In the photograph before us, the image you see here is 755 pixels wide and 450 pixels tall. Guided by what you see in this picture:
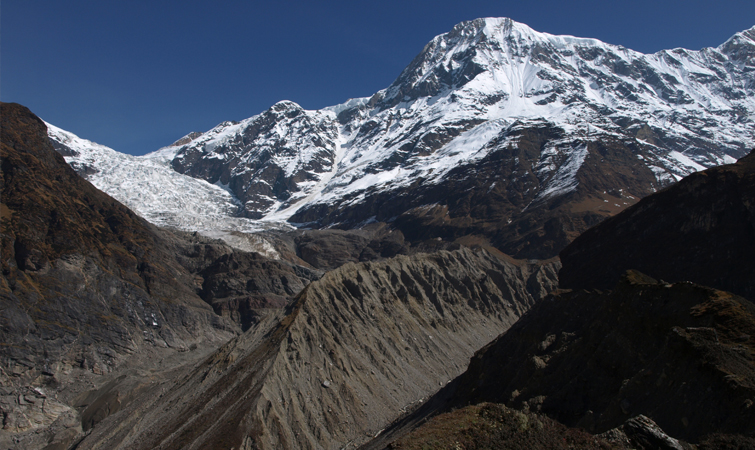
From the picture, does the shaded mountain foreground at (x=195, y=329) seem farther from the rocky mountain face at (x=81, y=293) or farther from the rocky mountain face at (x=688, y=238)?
the rocky mountain face at (x=688, y=238)

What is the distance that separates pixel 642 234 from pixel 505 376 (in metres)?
56.0

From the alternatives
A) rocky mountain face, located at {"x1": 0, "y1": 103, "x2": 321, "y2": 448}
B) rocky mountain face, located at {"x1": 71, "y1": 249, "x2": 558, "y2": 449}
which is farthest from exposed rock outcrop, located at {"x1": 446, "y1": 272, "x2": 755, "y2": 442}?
rocky mountain face, located at {"x1": 0, "y1": 103, "x2": 321, "y2": 448}

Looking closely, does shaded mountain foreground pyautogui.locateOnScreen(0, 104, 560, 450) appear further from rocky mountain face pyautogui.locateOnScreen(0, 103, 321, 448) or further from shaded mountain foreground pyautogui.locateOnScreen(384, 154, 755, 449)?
shaded mountain foreground pyautogui.locateOnScreen(384, 154, 755, 449)

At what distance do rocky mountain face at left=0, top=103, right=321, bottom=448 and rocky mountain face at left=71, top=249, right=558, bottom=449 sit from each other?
19885 mm

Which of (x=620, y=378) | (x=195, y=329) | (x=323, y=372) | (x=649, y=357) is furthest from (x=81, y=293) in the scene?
(x=649, y=357)

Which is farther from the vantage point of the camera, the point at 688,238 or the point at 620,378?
the point at 688,238

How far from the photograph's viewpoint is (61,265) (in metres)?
121

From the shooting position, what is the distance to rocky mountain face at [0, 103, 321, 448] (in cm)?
9275

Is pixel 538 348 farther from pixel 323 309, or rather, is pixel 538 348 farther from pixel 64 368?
pixel 64 368

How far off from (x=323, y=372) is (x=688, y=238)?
61672 millimetres

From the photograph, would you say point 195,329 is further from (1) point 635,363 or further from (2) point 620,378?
(1) point 635,363

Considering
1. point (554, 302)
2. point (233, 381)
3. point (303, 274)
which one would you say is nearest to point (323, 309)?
point (233, 381)

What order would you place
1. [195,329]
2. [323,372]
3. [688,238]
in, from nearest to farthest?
[323,372] < [688,238] < [195,329]

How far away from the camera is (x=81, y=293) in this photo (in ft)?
392
